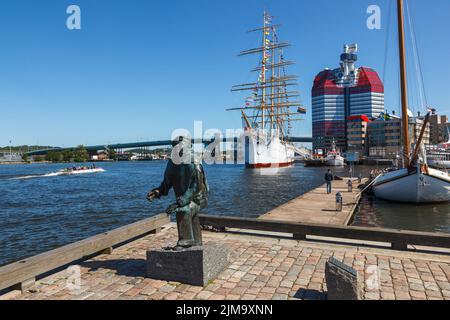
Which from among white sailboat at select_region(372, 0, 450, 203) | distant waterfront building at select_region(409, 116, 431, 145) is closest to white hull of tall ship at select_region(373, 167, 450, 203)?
white sailboat at select_region(372, 0, 450, 203)

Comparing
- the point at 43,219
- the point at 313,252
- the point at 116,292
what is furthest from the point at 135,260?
the point at 43,219

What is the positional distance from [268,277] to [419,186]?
67.2 feet

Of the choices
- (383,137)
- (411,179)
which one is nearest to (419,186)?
(411,179)

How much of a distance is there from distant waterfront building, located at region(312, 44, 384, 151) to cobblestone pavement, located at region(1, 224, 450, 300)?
182 metres

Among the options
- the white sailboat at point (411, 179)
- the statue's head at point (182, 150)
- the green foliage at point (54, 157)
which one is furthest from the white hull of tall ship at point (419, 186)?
the green foliage at point (54, 157)

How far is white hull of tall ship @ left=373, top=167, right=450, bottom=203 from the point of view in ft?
73.8

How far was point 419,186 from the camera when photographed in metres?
22.6

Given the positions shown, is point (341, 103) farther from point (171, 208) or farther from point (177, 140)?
point (171, 208)

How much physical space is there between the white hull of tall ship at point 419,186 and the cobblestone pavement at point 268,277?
16.8m

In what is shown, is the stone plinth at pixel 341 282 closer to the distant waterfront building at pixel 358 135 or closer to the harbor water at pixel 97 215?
the harbor water at pixel 97 215

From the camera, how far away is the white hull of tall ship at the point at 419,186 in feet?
73.8

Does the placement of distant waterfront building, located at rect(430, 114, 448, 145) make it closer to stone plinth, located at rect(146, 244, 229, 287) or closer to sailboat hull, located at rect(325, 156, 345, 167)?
→ sailboat hull, located at rect(325, 156, 345, 167)

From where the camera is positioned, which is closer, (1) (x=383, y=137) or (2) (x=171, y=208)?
(2) (x=171, y=208)
